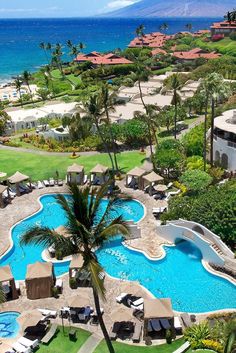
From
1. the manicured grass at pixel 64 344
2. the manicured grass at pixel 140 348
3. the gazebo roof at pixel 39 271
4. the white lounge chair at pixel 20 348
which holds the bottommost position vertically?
the manicured grass at pixel 140 348

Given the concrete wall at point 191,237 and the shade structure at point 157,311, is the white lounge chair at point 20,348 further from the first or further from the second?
the concrete wall at point 191,237

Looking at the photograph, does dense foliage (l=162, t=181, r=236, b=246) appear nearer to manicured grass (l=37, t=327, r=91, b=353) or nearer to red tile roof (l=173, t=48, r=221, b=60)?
manicured grass (l=37, t=327, r=91, b=353)

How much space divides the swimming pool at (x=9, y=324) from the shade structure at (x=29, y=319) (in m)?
0.76

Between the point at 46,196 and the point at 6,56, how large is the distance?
167 meters

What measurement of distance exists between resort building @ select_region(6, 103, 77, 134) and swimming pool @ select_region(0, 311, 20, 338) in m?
41.6

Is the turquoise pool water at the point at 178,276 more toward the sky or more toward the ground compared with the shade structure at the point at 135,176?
more toward the ground

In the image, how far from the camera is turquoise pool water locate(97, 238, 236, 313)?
26.0m

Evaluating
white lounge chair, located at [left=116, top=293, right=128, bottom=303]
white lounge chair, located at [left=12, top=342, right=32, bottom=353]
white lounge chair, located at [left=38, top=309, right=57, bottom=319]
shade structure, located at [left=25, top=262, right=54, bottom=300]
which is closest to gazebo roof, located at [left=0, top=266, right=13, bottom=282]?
shade structure, located at [left=25, top=262, right=54, bottom=300]

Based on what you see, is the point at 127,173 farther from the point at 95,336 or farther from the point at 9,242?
the point at 95,336

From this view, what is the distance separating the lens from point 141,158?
161ft

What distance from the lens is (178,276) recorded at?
28719mm

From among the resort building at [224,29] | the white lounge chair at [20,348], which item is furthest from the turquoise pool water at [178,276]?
the resort building at [224,29]

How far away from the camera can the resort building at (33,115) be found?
2520 inches

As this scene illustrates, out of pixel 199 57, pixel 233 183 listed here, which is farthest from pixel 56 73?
pixel 233 183
